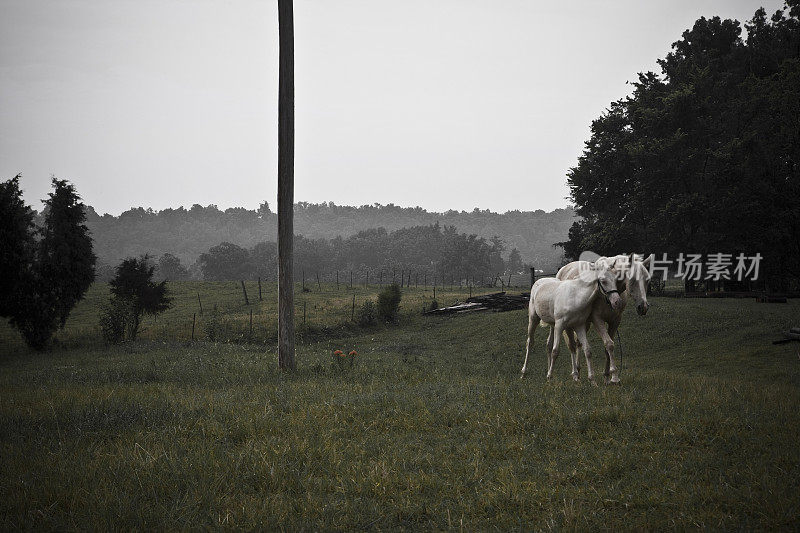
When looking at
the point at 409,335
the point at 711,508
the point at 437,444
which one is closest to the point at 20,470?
the point at 437,444

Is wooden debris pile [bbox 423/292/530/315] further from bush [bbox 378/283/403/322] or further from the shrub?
the shrub

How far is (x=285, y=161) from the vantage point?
12516 millimetres

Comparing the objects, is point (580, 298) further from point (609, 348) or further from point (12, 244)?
point (12, 244)

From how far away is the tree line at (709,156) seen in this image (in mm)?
30609

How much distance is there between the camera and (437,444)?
20.1 ft

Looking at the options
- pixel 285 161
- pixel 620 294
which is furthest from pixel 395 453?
pixel 285 161

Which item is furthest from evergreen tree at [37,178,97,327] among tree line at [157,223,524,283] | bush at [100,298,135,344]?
tree line at [157,223,524,283]

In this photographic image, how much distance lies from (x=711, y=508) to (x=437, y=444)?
117 inches

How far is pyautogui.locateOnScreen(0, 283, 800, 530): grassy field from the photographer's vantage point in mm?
4281

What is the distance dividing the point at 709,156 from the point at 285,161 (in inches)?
1311

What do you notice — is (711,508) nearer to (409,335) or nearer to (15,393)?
(15,393)

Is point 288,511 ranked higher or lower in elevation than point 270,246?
lower

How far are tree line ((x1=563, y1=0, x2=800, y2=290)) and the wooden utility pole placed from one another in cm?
2873

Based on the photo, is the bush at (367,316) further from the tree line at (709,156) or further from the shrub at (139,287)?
the tree line at (709,156)
